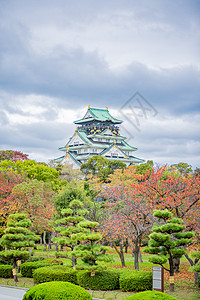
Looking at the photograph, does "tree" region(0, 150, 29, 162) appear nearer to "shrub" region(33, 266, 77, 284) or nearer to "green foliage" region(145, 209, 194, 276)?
"shrub" region(33, 266, 77, 284)

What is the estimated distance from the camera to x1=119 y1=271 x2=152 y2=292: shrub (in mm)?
15721

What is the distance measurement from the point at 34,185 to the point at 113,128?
177 feet

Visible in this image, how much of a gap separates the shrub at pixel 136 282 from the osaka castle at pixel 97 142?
54.7 metres

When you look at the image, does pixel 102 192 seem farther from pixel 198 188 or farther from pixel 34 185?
pixel 198 188

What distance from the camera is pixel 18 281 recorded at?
18844 millimetres

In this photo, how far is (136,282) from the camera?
51.7 ft

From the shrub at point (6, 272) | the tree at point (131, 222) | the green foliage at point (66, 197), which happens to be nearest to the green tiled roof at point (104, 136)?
the tree at point (131, 222)

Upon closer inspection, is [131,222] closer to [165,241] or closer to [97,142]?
[165,241]

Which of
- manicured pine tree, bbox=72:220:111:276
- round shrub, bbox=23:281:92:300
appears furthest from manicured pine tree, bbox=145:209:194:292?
round shrub, bbox=23:281:92:300

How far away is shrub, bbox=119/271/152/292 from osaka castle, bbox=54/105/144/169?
5470 cm

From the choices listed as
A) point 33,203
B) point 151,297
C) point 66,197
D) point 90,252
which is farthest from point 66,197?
point 151,297

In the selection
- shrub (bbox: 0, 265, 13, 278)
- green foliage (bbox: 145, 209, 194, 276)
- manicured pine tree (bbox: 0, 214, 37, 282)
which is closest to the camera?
green foliage (bbox: 145, 209, 194, 276)

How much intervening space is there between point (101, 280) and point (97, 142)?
204 feet

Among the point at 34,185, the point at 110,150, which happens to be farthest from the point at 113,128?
the point at 34,185
